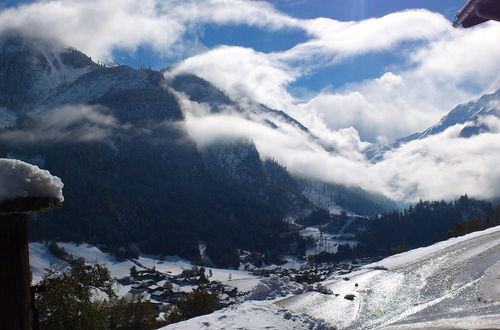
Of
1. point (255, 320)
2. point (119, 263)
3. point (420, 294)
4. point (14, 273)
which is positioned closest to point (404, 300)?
point (420, 294)

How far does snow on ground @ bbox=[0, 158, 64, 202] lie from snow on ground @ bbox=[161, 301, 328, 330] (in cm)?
1403

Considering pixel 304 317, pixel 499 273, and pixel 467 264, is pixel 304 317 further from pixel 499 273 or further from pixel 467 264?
pixel 467 264

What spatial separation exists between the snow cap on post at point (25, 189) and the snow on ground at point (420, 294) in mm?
15038

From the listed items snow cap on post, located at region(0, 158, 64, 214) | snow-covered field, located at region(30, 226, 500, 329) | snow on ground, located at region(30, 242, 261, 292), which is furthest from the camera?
snow on ground, located at region(30, 242, 261, 292)

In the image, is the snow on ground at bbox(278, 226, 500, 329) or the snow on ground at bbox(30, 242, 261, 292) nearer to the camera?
the snow on ground at bbox(278, 226, 500, 329)

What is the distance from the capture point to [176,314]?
166ft

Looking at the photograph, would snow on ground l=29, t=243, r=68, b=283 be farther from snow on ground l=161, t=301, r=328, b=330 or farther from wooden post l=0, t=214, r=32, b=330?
wooden post l=0, t=214, r=32, b=330

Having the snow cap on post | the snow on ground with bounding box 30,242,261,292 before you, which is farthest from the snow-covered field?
the snow on ground with bounding box 30,242,261,292

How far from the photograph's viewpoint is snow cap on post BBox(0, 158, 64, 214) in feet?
10.1

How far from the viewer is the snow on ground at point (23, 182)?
3080 millimetres

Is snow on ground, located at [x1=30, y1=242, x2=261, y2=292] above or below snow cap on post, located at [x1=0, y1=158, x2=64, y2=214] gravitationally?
below

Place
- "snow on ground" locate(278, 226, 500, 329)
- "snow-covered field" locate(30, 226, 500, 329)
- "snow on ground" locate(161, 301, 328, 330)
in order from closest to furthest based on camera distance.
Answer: "snow on ground" locate(161, 301, 328, 330) < "snow-covered field" locate(30, 226, 500, 329) < "snow on ground" locate(278, 226, 500, 329)

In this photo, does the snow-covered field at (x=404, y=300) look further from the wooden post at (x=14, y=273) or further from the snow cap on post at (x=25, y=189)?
the snow cap on post at (x=25, y=189)

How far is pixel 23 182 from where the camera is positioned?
10.4ft
